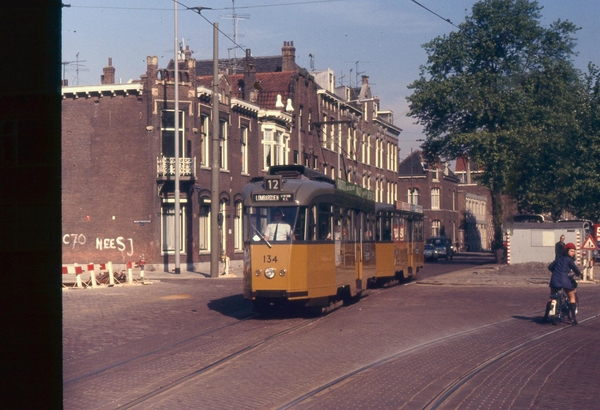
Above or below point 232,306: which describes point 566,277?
above

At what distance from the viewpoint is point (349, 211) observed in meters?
Answer: 20.0

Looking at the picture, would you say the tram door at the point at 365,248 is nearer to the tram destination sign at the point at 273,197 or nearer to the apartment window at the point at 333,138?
the tram destination sign at the point at 273,197

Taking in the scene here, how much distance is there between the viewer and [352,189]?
2062 centimetres

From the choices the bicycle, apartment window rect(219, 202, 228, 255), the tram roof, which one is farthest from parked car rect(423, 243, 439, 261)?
the bicycle

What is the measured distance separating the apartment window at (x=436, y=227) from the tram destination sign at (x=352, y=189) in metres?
64.2

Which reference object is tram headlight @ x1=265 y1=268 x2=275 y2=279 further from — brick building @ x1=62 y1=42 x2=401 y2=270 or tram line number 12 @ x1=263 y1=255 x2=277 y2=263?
brick building @ x1=62 y1=42 x2=401 y2=270

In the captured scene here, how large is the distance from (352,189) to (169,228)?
1861 centimetres

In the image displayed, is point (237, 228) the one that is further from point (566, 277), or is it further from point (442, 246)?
point (566, 277)

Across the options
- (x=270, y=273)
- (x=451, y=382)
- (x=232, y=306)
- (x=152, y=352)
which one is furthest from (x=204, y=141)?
(x=451, y=382)

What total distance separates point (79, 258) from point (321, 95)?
24.3 meters

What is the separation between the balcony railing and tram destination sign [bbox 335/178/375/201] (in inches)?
599

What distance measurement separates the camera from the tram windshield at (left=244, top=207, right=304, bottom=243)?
16641mm

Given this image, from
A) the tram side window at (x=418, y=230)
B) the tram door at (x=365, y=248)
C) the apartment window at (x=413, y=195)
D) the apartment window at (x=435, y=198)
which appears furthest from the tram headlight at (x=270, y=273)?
the apartment window at (x=435, y=198)

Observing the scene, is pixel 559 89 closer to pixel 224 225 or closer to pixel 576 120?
pixel 576 120
